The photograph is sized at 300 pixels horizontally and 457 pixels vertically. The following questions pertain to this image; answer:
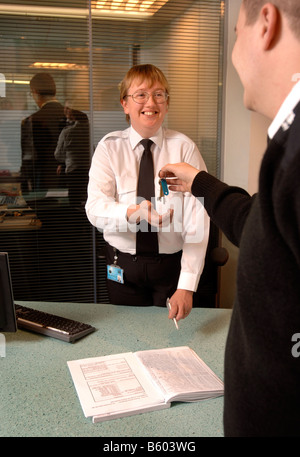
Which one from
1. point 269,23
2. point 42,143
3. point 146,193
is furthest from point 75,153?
point 269,23

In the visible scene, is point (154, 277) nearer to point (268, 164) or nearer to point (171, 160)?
point (171, 160)

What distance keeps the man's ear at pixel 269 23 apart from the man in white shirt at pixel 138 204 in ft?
4.73

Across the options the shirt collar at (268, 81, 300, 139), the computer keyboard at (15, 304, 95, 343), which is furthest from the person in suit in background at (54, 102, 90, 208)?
the shirt collar at (268, 81, 300, 139)

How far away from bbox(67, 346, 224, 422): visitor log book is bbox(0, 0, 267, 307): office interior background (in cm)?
225

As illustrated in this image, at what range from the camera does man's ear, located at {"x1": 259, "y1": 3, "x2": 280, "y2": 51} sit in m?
0.68

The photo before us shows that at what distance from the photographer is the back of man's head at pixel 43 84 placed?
3.37 meters

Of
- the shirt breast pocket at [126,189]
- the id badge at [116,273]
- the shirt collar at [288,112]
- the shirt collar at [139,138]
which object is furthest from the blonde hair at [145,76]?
the shirt collar at [288,112]

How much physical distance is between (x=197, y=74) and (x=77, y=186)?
1.33 m

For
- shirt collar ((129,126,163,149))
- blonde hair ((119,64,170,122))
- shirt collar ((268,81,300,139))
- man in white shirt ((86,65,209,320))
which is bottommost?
man in white shirt ((86,65,209,320))

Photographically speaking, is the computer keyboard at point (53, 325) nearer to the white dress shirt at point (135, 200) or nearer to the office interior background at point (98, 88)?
the white dress shirt at point (135, 200)

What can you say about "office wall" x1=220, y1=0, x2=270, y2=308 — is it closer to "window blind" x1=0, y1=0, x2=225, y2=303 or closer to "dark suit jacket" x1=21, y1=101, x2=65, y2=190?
"window blind" x1=0, y1=0, x2=225, y2=303

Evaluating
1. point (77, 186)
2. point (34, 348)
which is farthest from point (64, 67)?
point (34, 348)

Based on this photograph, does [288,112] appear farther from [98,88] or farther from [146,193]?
[98,88]

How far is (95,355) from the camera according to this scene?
4.84 ft
